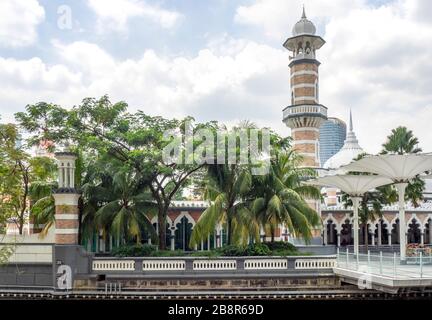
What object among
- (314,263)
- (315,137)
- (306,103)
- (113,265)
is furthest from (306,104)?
(113,265)

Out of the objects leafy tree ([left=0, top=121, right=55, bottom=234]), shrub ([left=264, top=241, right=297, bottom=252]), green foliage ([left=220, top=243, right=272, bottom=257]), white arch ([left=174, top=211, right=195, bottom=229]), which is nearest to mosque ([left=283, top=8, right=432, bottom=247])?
white arch ([left=174, top=211, right=195, bottom=229])

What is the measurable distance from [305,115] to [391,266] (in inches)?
658

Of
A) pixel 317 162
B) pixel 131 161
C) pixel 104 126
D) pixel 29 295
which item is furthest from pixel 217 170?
pixel 317 162

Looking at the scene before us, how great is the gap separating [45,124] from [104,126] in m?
2.70

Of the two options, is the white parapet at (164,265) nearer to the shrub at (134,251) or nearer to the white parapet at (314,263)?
the shrub at (134,251)

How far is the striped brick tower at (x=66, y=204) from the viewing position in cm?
2036

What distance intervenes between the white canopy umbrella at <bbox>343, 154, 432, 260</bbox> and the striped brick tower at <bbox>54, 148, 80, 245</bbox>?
448 inches

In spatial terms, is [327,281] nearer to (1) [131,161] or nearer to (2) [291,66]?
(1) [131,161]

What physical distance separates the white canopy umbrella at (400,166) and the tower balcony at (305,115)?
12.6m

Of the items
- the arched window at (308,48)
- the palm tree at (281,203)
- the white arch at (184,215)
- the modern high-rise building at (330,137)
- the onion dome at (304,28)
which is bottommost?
the white arch at (184,215)

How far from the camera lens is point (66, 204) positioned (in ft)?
67.9

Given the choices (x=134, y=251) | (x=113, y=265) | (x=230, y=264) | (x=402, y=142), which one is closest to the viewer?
(x=230, y=264)

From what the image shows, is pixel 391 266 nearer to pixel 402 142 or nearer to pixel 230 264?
pixel 230 264

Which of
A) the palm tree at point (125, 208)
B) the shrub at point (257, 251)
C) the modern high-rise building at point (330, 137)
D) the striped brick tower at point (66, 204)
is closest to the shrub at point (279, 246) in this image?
the shrub at point (257, 251)
